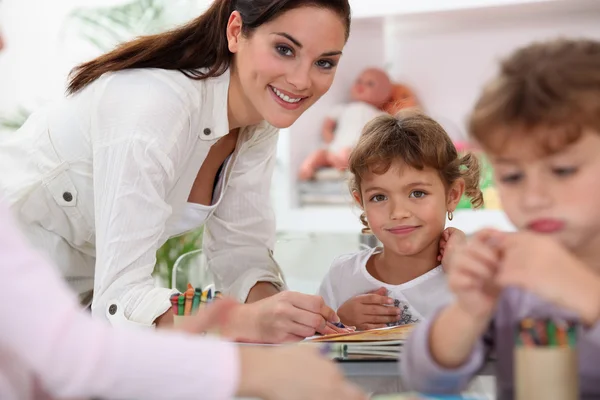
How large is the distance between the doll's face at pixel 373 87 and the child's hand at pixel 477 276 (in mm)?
2131

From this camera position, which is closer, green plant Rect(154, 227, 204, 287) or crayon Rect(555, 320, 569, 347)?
crayon Rect(555, 320, 569, 347)

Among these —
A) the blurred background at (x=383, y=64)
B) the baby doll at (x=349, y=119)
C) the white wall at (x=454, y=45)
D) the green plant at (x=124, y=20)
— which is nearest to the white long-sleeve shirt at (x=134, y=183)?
the blurred background at (x=383, y=64)

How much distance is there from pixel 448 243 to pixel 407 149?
0.66ft

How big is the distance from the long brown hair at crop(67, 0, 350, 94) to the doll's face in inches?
47.1

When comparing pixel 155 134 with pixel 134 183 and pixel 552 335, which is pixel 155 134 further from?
pixel 552 335

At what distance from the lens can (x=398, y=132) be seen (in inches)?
62.8

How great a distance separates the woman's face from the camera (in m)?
1.56

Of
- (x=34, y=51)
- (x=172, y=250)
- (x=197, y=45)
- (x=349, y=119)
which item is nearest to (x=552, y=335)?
(x=197, y=45)

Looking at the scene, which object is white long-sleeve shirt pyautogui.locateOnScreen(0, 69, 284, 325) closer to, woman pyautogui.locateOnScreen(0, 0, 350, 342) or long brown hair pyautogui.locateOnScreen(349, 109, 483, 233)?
woman pyautogui.locateOnScreen(0, 0, 350, 342)

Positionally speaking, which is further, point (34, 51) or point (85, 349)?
point (34, 51)

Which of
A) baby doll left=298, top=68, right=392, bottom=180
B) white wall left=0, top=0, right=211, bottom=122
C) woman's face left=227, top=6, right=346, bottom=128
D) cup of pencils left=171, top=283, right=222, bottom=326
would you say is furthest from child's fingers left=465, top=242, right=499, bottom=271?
white wall left=0, top=0, right=211, bottom=122

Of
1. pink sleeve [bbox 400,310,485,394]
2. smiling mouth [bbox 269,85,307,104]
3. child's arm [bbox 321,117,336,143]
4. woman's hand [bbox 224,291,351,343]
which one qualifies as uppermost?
child's arm [bbox 321,117,336,143]

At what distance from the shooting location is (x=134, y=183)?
1.42 metres

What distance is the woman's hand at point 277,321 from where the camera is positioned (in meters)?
1.17
